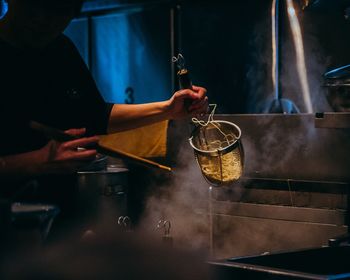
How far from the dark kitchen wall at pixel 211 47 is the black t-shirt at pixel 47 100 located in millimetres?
1668

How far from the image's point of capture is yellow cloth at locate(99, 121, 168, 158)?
3.63 meters

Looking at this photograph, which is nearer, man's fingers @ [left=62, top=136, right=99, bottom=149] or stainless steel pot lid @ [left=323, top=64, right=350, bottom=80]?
man's fingers @ [left=62, top=136, right=99, bottom=149]

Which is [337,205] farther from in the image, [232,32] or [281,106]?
[232,32]

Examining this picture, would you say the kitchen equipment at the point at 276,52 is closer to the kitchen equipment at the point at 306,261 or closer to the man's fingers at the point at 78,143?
the kitchen equipment at the point at 306,261

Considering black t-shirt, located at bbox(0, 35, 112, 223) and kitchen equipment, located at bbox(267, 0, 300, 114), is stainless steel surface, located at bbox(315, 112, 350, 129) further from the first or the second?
kitchen equipment, located at bbox(267, 0, 300, 114)

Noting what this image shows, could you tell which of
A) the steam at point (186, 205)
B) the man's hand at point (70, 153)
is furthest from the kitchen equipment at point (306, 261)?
the steam at point (186, 205)

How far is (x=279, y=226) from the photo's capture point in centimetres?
297

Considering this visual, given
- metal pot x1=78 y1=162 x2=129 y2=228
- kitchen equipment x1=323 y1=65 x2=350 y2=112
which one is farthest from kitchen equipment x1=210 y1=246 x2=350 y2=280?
metal pot x1=78 y1=162 x2=129 y2=228

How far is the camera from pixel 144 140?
12.4 ft

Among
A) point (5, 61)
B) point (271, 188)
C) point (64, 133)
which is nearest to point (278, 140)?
point (271, 188)

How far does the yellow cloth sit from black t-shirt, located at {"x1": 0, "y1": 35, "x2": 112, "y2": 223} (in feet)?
4.06

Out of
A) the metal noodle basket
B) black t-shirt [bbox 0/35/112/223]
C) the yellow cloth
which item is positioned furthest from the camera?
the yellow cloth

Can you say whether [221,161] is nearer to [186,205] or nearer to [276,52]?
[186,205]

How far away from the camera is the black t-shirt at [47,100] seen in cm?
203
